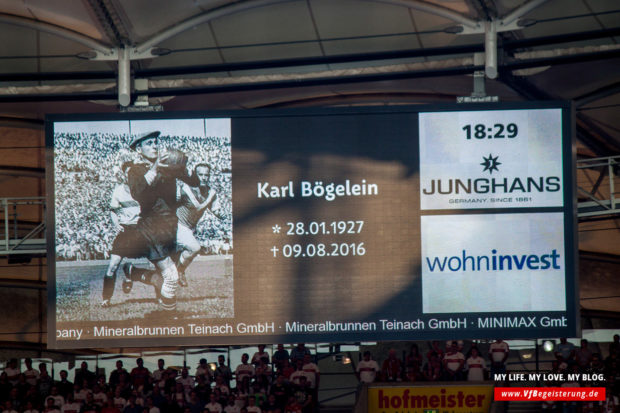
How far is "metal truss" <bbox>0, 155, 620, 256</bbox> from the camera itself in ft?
52.9

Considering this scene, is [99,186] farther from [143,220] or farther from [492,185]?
[492,185]

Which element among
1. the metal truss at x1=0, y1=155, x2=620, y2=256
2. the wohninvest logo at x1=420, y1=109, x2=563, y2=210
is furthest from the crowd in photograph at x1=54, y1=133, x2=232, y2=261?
the wohninvest logo at x1=420, y1=109, x2=563, y2=210

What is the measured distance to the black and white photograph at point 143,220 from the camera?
45.1ft

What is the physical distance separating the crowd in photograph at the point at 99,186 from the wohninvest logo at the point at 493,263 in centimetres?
273

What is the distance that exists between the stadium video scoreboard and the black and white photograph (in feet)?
0.06

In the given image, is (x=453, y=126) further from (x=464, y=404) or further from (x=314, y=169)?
(x=464, y=404)

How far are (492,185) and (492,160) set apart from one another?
331mm

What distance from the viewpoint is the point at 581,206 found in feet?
55.5

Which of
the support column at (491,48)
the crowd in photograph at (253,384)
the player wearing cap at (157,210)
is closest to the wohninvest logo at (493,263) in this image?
the support column at (491,48)

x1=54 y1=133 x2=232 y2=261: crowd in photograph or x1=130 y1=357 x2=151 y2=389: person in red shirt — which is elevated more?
x1=54 y1=133 x2=232 y2=261: crowd in photograph

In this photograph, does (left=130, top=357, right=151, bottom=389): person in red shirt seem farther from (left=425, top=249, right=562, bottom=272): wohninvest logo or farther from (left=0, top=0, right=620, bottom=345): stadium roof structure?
(left=425, top=249, right=562, bottom=272): wohninvest logo

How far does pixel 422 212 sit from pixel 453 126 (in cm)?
123

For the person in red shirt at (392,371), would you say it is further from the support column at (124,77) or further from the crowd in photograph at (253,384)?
the support column at (124,77)

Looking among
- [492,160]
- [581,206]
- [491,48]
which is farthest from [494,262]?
[581,206]
